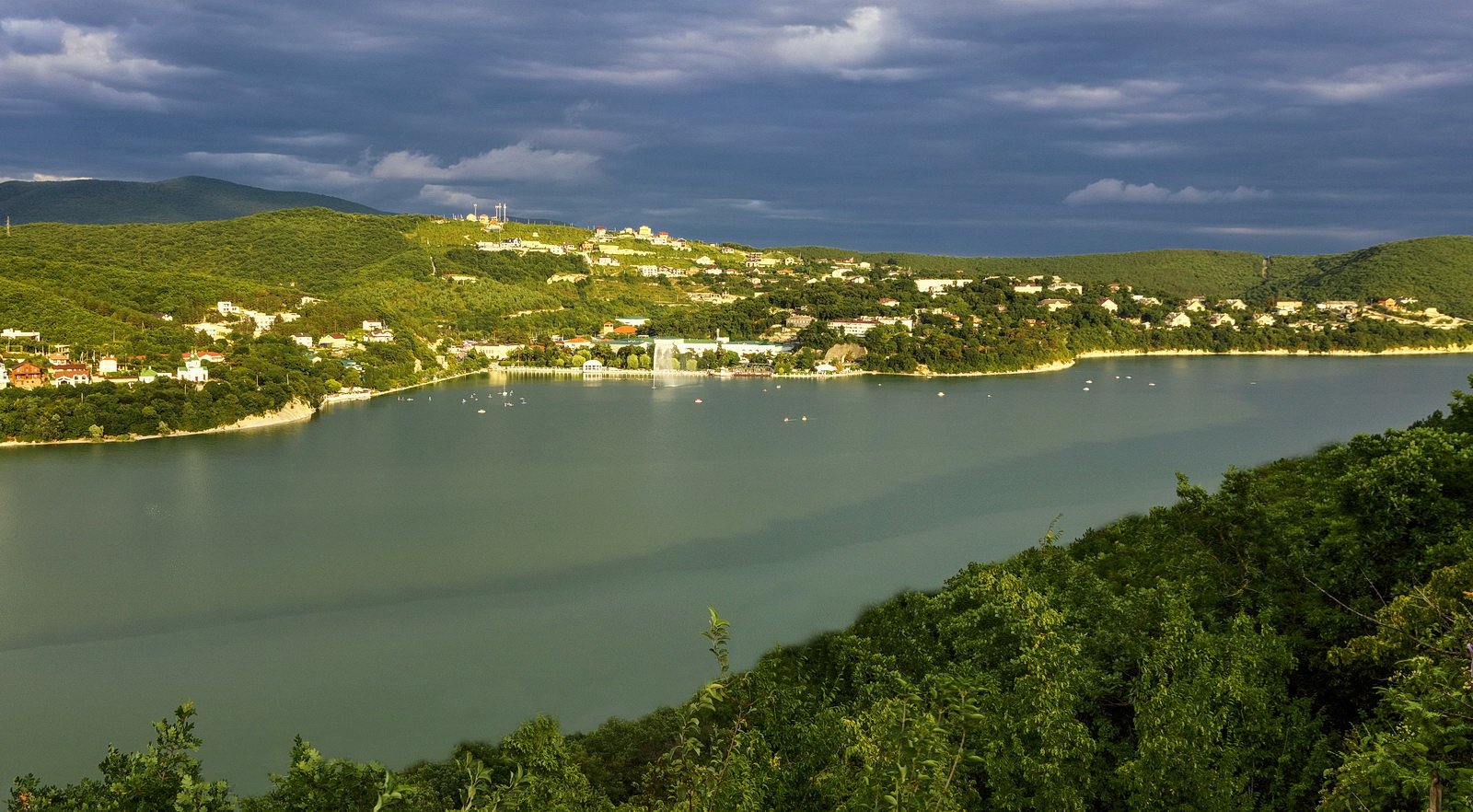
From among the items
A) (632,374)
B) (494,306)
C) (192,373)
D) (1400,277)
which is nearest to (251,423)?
(192,373)

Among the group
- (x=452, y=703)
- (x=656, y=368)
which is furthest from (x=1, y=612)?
(x=656, y=368)

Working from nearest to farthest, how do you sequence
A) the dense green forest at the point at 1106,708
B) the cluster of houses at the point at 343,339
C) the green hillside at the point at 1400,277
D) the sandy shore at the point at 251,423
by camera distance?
1. the dense green forest at the point at 1106,708
2. the sandy shore at the point at 251,423
3. the cluster of houses at the point at 343,339
4. the green hillside at the point at 1400,277

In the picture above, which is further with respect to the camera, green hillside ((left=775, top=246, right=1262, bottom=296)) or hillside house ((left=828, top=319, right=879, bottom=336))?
green hillside ((left=775, top=246, right=1262, bottom=296))

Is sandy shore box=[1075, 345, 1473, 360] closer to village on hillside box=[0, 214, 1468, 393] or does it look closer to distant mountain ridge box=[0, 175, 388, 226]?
village on hillside box=[0, 214, 1468, 393]

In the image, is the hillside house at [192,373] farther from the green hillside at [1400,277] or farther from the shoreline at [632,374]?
the green hillside at [1400,277]

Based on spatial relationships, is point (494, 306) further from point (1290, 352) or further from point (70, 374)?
point (1290, 352)

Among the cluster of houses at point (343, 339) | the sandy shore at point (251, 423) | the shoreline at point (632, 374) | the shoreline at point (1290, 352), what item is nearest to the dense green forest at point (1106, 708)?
the sandy shore at point (251, 423)

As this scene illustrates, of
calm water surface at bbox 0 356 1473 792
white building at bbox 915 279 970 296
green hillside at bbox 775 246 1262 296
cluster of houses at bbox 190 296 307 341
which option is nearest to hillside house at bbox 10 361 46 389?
calm water surface at bbox 0 356 1473 792

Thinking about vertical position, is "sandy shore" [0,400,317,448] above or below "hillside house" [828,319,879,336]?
below
